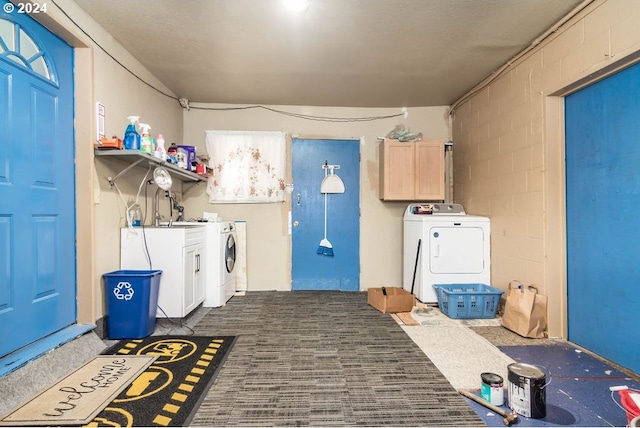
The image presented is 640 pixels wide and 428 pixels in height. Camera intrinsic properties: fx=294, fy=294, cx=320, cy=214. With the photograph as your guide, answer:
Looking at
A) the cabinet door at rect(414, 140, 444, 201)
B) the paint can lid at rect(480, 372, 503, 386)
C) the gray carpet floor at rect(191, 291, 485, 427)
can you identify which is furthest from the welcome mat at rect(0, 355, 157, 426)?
Answer: the cabinet door at rect(414, 140, 444, 201)

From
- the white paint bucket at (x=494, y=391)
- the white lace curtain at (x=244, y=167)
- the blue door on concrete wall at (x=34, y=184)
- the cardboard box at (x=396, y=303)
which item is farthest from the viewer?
the white lace curtain at (x=244, y=167)

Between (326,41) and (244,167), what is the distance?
201 centimetres

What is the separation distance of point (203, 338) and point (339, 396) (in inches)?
51.0

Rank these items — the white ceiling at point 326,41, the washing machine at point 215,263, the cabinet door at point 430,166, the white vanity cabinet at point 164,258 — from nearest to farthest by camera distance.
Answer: the white ceiling at point 326,41
the white vanity cabinet at point 164,258
the washing machine at point 215,263
the cabinet door at point 430,166

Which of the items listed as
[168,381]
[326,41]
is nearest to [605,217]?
[326,41]

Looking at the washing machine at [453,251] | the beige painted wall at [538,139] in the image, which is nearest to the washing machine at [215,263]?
the washing machine at [453,251]

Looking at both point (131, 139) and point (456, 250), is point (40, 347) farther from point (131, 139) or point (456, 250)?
point (456, 250)

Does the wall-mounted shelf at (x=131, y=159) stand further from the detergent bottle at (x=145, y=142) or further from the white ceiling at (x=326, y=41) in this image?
the white ceiling at (x=326, y=41)

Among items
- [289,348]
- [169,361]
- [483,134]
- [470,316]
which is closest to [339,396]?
[289,348]

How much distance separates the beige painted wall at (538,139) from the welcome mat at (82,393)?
10.4ft

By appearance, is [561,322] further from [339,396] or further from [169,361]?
[169,361]

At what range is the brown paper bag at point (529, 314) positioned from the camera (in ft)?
7.92

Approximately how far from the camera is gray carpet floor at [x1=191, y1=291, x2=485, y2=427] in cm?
147

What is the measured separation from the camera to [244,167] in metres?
3.97
